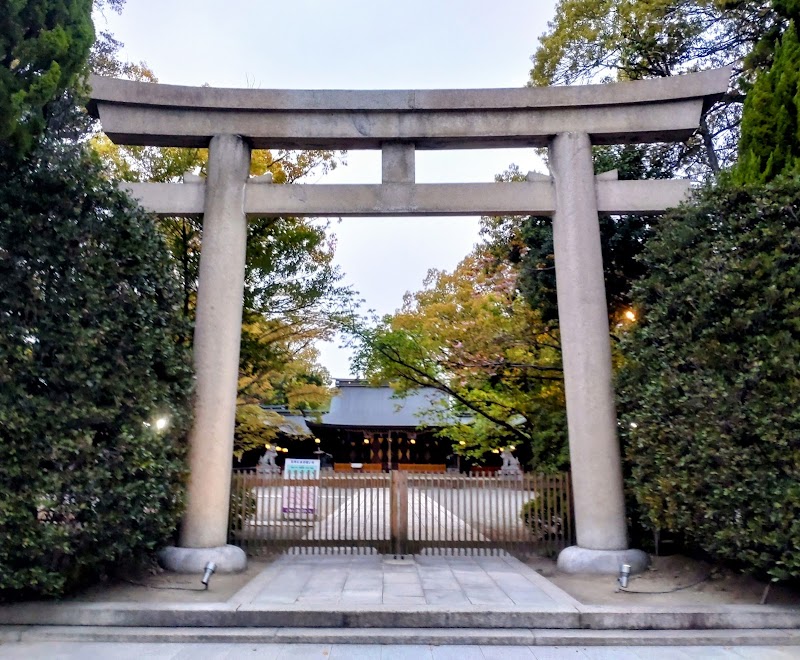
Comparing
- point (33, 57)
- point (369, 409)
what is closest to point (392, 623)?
point (33, 57)

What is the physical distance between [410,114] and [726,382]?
16.2ft

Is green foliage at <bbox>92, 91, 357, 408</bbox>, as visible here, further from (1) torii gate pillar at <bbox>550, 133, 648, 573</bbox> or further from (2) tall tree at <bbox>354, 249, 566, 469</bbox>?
(1) torii gate pillar at <bbox>550, 133, 648, 573</bbox>

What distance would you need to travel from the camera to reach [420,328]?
38.8 ft

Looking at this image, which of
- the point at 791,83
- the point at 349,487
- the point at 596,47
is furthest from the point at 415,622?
the point at 596,47

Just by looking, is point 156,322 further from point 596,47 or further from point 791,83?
point 596,47

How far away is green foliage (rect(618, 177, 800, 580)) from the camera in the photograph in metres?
5.06

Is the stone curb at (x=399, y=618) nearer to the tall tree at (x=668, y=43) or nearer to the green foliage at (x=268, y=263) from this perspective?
the green foliage at (x=268, y=263)

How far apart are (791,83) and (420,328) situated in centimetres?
730

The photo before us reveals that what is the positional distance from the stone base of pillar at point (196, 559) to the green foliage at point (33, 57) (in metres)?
4.47

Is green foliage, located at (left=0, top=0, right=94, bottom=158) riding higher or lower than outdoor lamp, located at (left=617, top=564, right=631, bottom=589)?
higher

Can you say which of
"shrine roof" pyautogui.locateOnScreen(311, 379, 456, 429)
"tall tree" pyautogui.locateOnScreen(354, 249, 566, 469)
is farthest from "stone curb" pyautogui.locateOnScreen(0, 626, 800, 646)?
"shrine roof" pyautogui.locateOnScreen(311, 379, 456, 429)

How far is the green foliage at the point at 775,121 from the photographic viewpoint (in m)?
6.17

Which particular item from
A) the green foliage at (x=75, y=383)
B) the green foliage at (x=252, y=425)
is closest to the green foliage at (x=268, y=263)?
the green foliage at (x=252, y=425)

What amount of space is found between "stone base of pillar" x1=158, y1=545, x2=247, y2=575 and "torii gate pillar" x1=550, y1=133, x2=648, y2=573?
3.93 metres
